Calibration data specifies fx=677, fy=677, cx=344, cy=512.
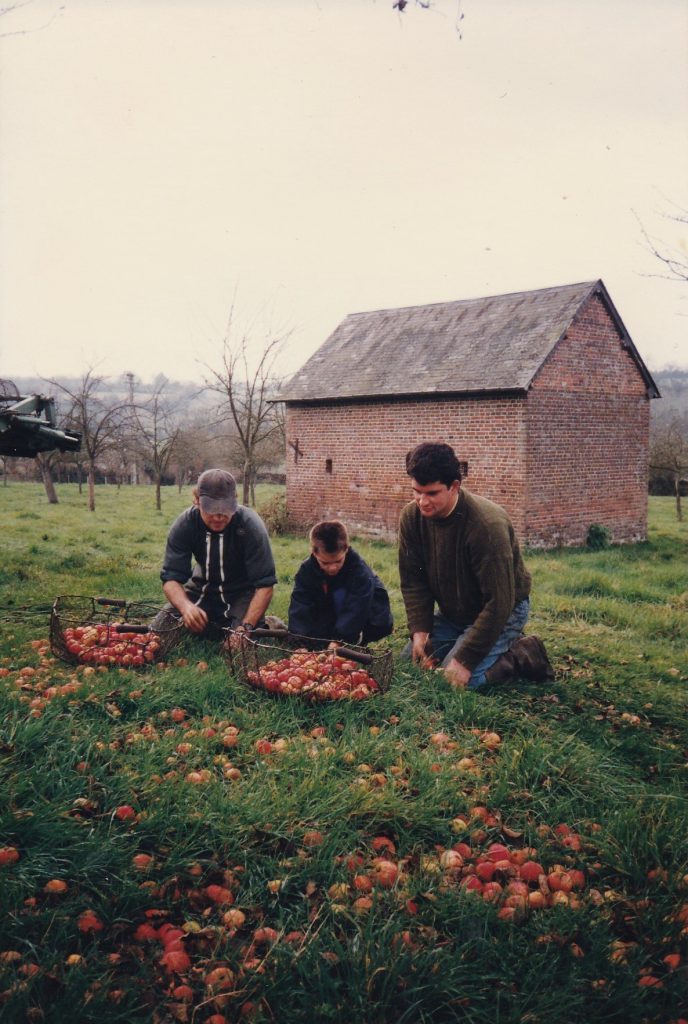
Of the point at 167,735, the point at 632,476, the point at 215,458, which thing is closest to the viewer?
the point at 167,735

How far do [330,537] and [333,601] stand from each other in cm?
59

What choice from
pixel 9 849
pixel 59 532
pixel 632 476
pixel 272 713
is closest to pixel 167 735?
pixel 272 713

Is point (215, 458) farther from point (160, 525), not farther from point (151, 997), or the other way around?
point (151, 997)

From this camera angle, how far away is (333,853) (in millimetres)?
2822

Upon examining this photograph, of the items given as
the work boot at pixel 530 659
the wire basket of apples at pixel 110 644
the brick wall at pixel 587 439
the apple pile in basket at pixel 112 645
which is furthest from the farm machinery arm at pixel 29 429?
the brick wall at pixel 587 439

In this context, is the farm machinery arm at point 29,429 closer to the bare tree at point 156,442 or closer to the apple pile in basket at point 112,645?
the apple pile in basket at point 112,645

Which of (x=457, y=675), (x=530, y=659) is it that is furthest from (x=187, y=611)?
(x=530, y=659)

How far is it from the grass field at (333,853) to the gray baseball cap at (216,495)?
112 centimetres

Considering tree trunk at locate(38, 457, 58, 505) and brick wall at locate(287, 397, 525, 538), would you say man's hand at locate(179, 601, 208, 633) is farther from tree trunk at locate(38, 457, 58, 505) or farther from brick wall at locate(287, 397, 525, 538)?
tree trunk at locate(38, 457, 58, 505)

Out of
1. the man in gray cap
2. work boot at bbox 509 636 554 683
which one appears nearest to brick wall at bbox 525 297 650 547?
work boot at bbox 509 636 554 683

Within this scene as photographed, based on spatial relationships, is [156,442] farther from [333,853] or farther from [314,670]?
[333,853]

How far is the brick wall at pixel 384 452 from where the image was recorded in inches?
551

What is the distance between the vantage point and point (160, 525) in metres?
17.1

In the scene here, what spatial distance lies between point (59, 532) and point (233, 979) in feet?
43.5
